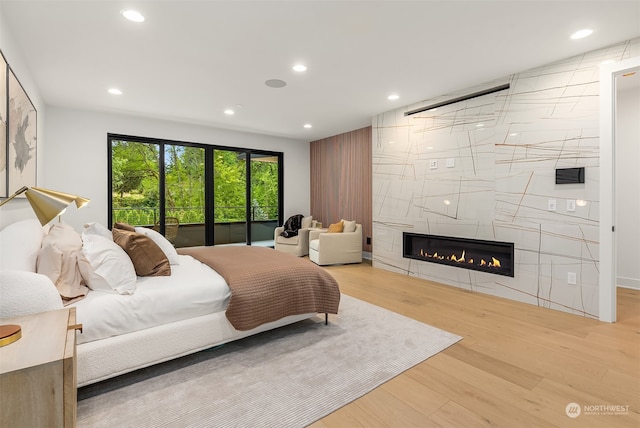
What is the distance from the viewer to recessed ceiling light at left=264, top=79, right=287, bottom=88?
149 inches

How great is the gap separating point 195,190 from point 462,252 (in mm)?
4841

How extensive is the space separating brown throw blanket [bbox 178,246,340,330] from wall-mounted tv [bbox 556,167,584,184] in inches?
102

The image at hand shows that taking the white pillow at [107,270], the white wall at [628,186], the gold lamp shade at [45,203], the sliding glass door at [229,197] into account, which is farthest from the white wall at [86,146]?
the white wall at [628,186]

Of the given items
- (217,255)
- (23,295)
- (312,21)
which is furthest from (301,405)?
(312,21)

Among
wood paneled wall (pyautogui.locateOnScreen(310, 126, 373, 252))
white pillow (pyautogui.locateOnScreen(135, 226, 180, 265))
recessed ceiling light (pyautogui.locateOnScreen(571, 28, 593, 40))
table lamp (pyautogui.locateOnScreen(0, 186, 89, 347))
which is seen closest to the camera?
table lamp (pyautogui.locateOnScreen(0, 186, 89, 347))

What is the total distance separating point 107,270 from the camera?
6.80 ft

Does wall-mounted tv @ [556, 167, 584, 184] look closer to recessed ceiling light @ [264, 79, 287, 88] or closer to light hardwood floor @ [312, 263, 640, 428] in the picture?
light hardwood floor @ [312, 263, 640, 428]

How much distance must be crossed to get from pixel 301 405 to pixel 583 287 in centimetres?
308

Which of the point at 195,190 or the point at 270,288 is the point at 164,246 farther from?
the point at 195,190

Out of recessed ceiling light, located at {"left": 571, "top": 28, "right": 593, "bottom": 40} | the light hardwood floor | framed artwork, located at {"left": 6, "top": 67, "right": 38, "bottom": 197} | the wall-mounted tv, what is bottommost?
the light hardwood floor

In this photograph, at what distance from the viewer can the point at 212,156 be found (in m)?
6.23

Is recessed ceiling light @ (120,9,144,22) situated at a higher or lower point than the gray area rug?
higher

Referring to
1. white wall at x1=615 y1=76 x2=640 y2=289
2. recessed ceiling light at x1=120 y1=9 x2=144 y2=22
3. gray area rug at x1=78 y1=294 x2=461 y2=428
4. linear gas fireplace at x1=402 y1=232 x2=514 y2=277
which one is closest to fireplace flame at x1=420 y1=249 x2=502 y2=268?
linear gas fireplace at x1=402 y1=232 x2=514 y2=277

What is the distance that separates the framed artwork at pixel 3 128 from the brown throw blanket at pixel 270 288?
5.04ft
